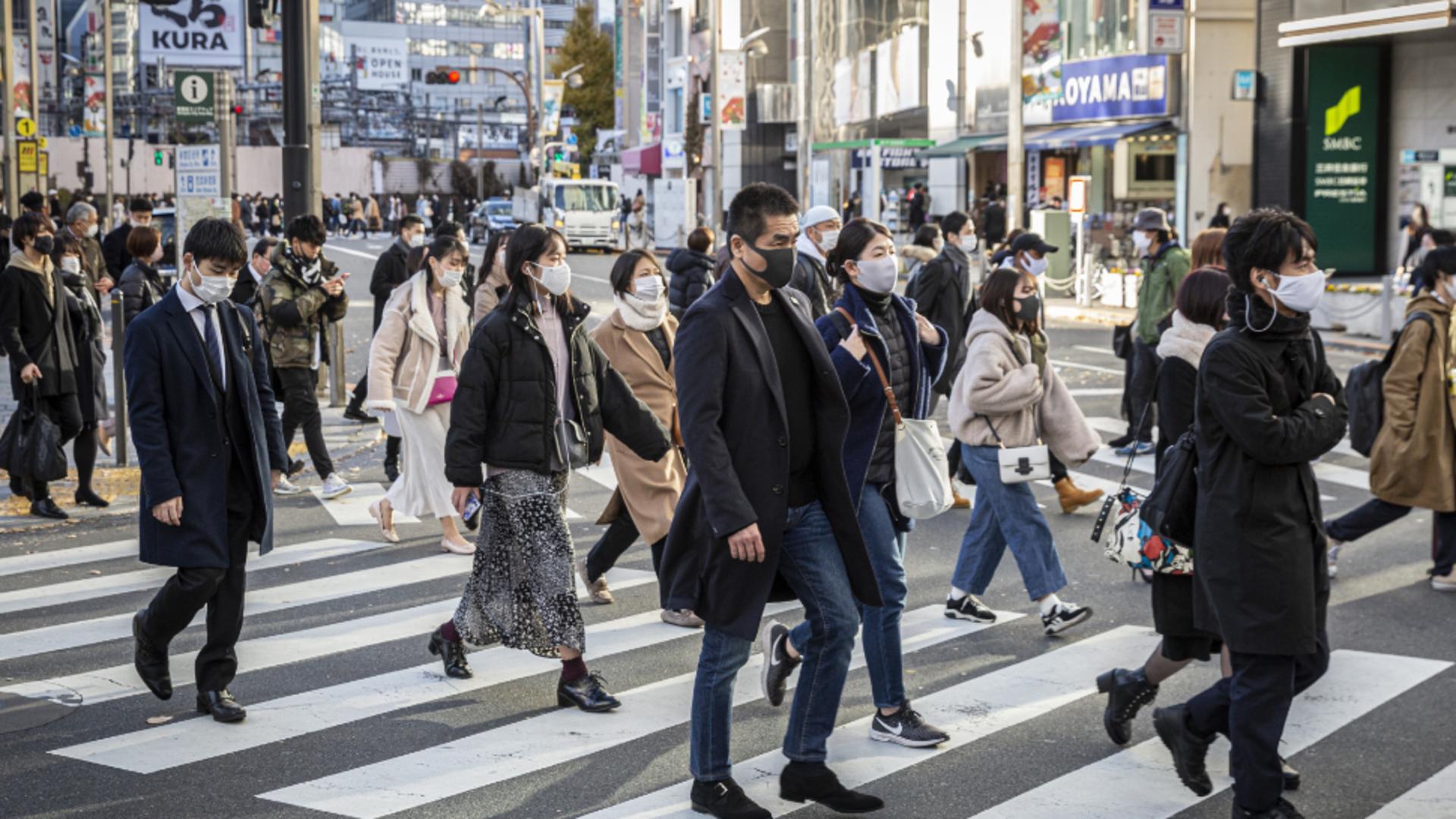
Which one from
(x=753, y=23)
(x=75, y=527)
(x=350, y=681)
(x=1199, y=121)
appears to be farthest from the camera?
(x=753, y=23)

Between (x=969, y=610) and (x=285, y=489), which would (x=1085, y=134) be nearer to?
(x=285, y=489)

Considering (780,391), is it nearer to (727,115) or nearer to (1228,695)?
(1228,695)

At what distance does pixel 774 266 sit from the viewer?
5.44m

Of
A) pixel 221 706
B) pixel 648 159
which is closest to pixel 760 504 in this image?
pixel 221 706

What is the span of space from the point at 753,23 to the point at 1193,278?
64.4 m

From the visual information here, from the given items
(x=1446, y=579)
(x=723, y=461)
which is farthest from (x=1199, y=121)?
(x=723, y=461)

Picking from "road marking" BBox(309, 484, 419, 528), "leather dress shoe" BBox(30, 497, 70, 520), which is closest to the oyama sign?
"road marking" BBox(309, 484, 419, 528)

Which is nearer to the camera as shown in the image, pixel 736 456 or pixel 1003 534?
pixel 736 456

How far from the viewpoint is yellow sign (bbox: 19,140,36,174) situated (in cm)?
3456

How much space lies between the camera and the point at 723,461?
5.25m

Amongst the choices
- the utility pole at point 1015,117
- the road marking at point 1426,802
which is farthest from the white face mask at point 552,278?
the utility pole at point 1015,117

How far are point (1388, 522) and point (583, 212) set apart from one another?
47.4 m

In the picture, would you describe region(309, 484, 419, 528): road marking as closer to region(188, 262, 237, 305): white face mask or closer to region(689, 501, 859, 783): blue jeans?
region(188, 262, 237, 305): white face mask

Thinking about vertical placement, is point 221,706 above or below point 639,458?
below
